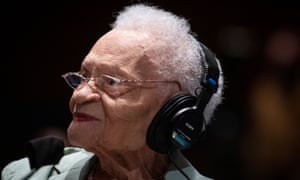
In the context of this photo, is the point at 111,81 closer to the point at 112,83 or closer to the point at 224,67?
the point at 112,83

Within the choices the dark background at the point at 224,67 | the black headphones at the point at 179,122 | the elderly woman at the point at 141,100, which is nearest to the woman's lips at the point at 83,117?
the elderly woman at the point at 141,100

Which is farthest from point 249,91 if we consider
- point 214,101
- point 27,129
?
point 27,129

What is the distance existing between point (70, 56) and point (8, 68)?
0.19m

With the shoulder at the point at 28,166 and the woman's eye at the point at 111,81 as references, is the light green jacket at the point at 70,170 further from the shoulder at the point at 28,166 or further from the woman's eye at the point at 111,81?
the woman's eye at the point at 111,81

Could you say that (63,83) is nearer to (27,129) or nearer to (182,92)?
(27,129)

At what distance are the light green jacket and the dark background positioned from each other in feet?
1.32

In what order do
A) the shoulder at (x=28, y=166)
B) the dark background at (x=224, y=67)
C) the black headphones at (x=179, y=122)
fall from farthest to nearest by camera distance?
the dark background at (x=224, y=67), the shoulder at (x=28, y=166), the black headphones at (x=179, y=122)

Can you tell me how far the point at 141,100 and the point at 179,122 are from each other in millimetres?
91

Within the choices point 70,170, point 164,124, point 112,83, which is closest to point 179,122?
point 164,124

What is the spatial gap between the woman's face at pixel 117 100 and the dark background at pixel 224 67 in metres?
0.54

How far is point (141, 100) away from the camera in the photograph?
1.19 metres

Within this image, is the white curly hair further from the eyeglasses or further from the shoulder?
the shoulder

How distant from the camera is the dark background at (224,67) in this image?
68.8 inches

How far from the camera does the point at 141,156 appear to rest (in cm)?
123
